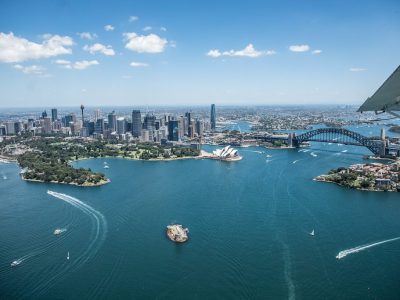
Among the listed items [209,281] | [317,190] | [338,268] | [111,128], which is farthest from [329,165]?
A: [111,128]

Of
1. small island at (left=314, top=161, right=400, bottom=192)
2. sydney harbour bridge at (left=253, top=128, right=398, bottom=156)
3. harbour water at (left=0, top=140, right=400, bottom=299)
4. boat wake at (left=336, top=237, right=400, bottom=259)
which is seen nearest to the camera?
harbour water at (left=0, top=140, right=400, bottom=299)

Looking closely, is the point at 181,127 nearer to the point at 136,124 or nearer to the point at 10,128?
the point at 136,124

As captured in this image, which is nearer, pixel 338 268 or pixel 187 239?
pixel 338 268

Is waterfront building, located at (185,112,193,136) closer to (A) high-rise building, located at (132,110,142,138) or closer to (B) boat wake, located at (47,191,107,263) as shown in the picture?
(A) high-rise building, located at (132,110,142,138)

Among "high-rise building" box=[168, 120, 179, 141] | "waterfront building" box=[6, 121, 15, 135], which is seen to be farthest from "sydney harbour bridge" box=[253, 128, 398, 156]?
"waterfront building" box=[6, 121, 15, 135]

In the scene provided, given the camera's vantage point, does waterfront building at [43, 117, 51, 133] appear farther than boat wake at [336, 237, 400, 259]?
Yes

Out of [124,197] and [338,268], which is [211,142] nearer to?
[124,197]
